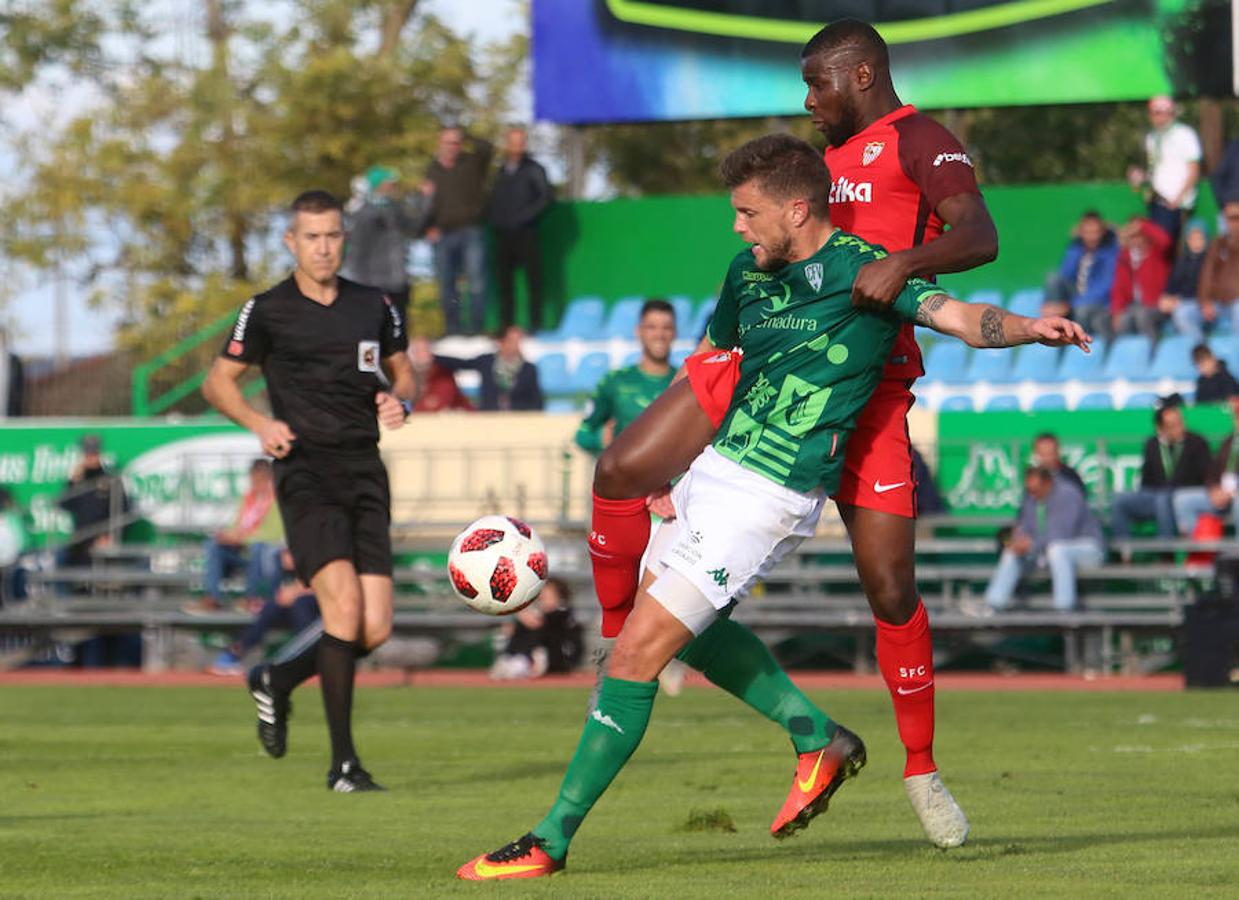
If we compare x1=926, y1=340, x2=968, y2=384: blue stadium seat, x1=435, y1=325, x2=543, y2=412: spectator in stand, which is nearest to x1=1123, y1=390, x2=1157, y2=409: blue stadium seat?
x1=926, y1=340, x2=968, y2=384: blue stadium seat

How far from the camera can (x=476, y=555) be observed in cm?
795

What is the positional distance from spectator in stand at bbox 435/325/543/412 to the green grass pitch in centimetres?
789

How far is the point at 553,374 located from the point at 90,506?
5.04m

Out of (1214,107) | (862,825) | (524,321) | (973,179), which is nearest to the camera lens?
(973,179)

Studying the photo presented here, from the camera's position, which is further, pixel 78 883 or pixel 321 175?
pixel 321 175

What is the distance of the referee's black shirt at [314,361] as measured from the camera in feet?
31.4

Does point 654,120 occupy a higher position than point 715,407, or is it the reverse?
point 654,120

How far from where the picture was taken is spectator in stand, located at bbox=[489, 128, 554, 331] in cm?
2498

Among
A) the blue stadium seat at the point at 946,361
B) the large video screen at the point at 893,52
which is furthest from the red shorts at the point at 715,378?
the large video screen at the point at 893,52

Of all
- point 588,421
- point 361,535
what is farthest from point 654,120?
point 361,535

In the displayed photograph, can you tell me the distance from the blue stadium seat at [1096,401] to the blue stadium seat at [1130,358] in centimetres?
25

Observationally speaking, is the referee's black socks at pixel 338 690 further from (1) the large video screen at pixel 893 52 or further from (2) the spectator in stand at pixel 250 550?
(1) the large video screen at pixel 893 52

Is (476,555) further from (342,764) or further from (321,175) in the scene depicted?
(321,175)

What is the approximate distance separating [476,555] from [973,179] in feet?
7.43
